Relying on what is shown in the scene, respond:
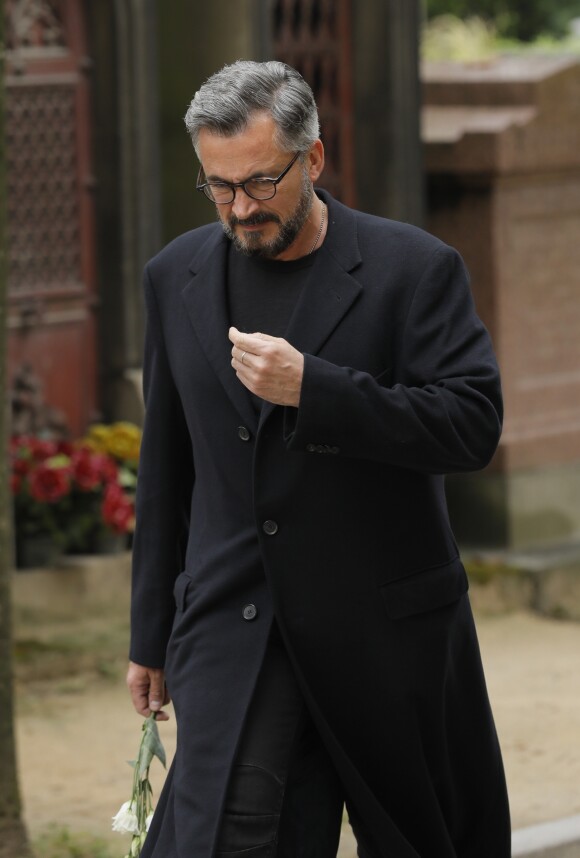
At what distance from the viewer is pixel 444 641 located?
3377 millimetres

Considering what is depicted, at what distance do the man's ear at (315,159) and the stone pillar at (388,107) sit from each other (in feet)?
18.2

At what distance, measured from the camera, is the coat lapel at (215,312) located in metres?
3.30

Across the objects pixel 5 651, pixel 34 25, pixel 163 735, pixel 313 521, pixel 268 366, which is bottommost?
pixel 163 735

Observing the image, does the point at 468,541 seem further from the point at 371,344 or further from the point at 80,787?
the point at 371,344

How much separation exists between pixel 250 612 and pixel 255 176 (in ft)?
2.52

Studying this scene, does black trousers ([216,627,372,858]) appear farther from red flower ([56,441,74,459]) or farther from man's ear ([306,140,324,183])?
red flower ([56,441,74,459])

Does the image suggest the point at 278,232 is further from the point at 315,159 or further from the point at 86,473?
the point at 86,473

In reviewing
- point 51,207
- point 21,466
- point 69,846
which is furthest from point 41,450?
point 69,846

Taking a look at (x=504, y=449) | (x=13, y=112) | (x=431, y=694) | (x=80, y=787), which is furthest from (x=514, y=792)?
(x=13, y=112)

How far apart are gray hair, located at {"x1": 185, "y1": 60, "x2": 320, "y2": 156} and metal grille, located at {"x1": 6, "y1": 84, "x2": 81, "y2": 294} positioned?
190 inches

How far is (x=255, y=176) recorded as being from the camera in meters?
3.15

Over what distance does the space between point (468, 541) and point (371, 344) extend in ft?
18.6

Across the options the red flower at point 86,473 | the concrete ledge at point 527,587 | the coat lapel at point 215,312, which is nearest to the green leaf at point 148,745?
the coat lapel at point 215,312

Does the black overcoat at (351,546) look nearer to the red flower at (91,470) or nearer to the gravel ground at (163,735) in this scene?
the gravel ground at (163,735)
